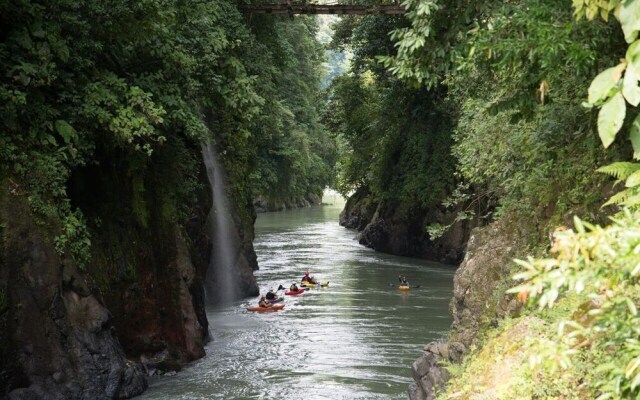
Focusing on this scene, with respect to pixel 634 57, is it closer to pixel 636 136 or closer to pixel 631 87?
pixel 631 87

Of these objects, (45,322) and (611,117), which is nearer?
(611,117)

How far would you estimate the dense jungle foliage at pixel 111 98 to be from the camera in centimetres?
1281

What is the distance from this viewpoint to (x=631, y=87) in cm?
355

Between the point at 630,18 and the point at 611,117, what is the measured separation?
487 mm

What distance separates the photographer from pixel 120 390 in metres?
13.4

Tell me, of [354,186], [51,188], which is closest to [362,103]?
[354,186]

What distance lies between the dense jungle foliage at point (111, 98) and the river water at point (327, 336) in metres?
3.65

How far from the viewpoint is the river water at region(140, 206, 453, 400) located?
49.5ft

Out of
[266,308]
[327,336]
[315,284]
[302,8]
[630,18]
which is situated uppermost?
[302,8]

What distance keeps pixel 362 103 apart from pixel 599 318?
124ft

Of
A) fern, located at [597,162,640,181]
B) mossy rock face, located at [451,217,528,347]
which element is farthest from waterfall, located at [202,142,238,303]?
fern, located at [597,162,640,181]

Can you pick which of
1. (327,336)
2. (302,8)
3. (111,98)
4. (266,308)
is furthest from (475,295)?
(302,8)

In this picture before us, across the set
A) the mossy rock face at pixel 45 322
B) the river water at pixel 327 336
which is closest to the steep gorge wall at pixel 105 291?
the mossy rock face at pixel 45 322

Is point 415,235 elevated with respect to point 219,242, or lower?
lower
